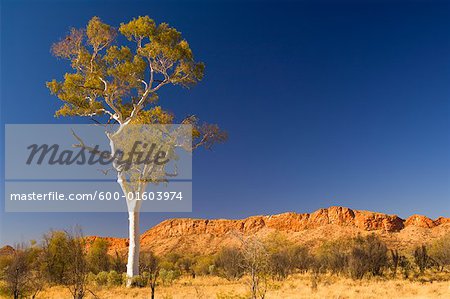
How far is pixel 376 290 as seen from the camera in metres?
14.7

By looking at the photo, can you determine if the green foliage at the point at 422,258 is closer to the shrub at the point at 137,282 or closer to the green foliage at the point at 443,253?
the green foliage at the point at 443,253

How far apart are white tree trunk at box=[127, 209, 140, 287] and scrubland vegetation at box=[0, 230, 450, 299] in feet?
1.45

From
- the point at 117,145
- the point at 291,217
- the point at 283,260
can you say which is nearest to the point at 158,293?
the point at 117,145

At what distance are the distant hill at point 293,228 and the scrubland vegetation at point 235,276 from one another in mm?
33624

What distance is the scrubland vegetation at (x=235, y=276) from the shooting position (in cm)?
1048

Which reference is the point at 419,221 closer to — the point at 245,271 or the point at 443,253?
the point at 443,253

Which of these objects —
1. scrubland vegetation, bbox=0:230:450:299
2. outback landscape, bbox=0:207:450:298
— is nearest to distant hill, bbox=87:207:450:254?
outback landscape, bbox=0:207:450:298

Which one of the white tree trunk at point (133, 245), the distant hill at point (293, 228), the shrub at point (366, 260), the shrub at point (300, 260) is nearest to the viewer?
the white tree trunk at point (133, 245)

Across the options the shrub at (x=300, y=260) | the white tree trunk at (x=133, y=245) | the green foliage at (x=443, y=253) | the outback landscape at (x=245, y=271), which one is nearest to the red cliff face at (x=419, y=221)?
the outback landscape at (x=245, y=271)

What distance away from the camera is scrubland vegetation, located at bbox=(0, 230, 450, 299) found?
1048cm

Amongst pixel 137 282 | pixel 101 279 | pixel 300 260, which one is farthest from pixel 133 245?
pixel 300 260

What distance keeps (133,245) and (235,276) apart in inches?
374

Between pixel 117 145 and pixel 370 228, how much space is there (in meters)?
74.0

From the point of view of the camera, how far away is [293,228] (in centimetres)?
8819
